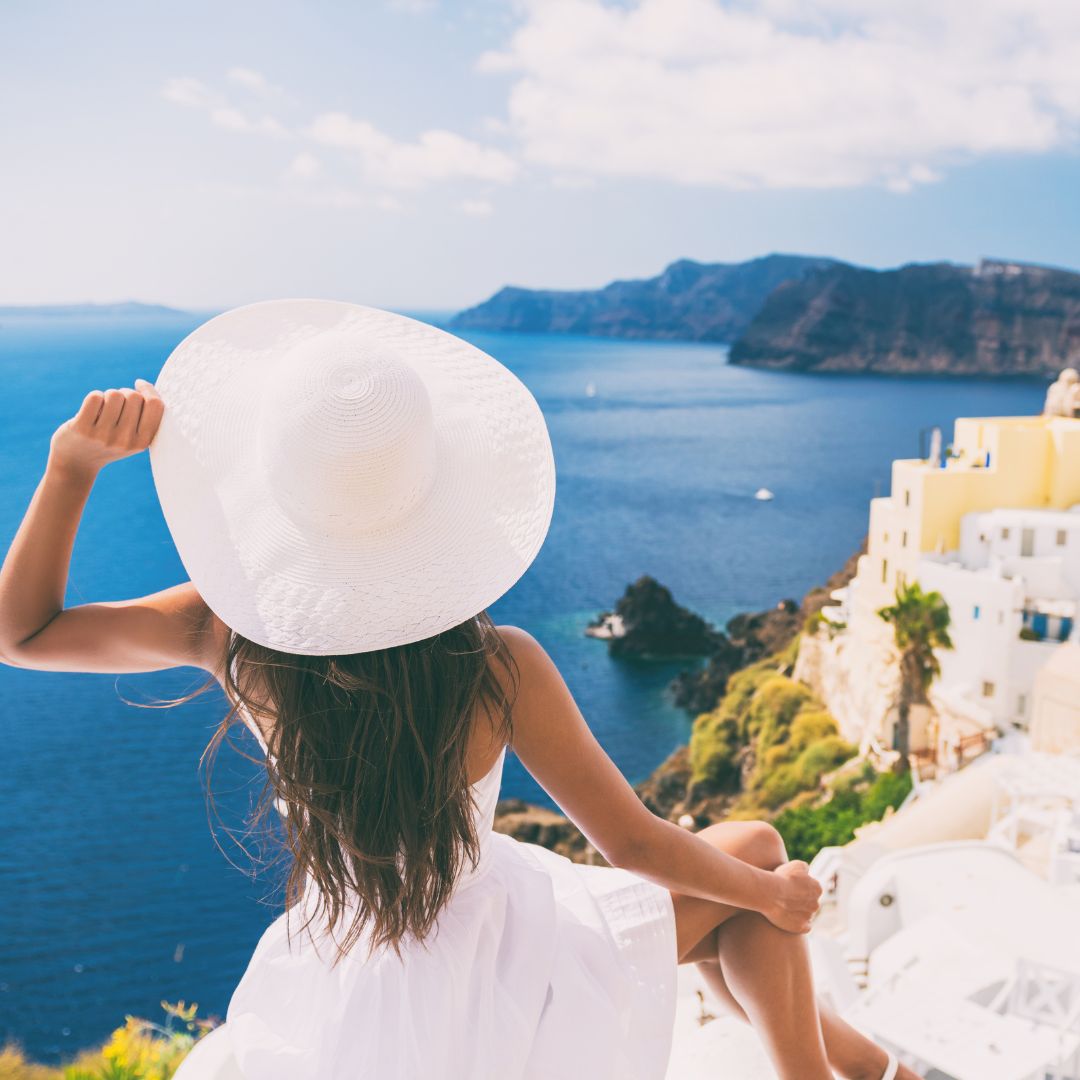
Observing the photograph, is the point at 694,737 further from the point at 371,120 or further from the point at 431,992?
the point at 371,120

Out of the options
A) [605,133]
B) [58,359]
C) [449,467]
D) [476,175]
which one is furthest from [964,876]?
[605,133]

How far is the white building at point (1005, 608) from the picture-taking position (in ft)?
54.5

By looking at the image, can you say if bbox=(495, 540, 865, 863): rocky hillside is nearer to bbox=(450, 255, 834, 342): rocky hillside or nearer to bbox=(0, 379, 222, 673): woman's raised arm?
bbox=(0, 379, 222, 673): woman's raised arm

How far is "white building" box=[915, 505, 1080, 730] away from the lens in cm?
1661

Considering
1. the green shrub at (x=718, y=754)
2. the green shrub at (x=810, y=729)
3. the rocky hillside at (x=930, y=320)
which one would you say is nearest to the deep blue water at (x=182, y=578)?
the green shrub at (x=718, y=754)

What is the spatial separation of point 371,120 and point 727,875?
8526 cm

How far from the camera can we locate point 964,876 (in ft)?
21.4

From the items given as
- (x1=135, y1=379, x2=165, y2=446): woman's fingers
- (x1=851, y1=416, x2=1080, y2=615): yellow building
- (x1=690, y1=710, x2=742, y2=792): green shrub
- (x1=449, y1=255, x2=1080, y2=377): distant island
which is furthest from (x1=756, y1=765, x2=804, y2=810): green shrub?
(x1=449, y1=255, x2=1080, y2=377): distant island

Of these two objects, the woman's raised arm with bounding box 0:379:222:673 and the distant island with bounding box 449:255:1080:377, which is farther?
the distant island with bounding box 449:255:1080:377

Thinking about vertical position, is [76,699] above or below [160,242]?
below

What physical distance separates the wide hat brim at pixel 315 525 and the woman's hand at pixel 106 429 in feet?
0.09

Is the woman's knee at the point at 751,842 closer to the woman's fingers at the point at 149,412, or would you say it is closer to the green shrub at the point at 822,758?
the woman's fingers at the point at 149,412

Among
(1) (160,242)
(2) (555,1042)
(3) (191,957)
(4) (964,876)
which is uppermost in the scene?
(1) (160,242)

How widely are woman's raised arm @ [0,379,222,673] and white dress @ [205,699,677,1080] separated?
1.73 feet
